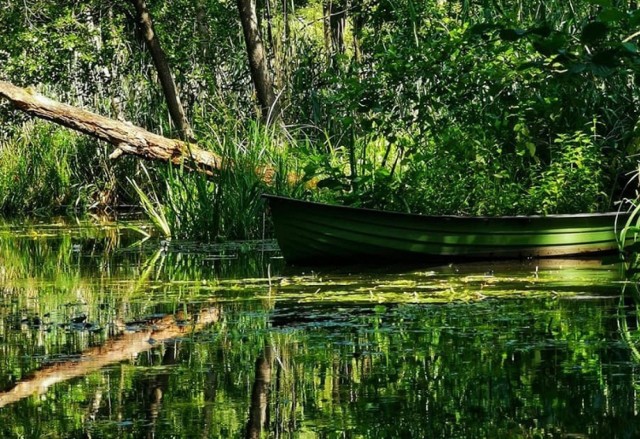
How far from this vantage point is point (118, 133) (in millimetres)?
12273

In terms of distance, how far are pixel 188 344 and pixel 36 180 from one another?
12396 mm

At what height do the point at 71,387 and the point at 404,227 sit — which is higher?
the point at 404,227

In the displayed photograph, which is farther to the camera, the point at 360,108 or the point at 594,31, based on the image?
the point at 360,108

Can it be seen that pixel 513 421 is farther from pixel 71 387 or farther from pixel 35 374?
pixel 35 374

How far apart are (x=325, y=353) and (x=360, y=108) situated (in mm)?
4131

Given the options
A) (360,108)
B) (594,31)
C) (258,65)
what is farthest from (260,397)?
(258,65)

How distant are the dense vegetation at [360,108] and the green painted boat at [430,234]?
39cm

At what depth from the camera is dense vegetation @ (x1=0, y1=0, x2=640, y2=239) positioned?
28.7ft

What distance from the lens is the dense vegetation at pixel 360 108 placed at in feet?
28.7

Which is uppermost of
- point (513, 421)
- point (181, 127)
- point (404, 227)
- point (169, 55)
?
point (169, 55)

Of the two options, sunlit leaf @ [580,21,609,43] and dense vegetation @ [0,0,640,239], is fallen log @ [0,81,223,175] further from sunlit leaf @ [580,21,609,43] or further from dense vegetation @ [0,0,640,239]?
sunlit leaf @ [580,21,609,43]

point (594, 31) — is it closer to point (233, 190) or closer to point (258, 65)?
point (233, 190)

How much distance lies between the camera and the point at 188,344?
206 inches

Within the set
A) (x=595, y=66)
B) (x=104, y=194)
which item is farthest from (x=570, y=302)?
(x=104, y=194)
